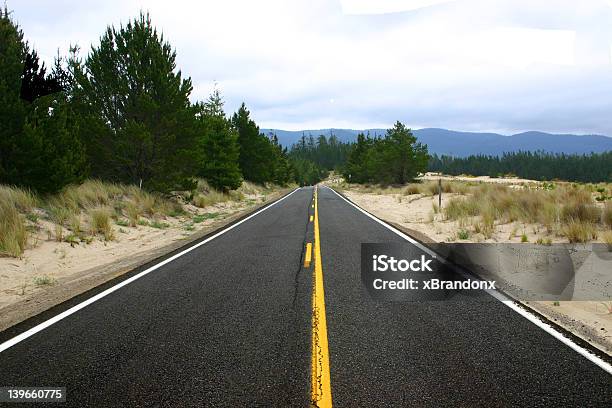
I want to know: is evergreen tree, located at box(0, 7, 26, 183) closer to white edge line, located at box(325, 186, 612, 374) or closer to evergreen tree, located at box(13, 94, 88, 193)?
evergreen tree, located at box(13, 94, 88, 193)

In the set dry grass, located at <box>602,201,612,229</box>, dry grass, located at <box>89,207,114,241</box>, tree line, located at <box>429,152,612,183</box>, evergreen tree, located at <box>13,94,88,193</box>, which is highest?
tree line, located at <box>429,152,612,183</box>

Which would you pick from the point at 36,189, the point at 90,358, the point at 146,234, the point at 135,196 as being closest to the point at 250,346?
the point at 90,358

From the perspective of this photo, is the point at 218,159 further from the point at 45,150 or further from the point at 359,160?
the point at 359,160

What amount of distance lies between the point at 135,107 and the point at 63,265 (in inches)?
419

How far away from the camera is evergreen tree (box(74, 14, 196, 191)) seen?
16422mm

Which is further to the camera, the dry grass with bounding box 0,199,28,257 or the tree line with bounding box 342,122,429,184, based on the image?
the tree line with bounding box 342,122,429,184

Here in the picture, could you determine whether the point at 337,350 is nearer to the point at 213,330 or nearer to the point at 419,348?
the point at 419,348

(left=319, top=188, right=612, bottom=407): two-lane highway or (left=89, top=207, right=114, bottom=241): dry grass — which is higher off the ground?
(left=89, top=207, right=114, bottom=241): dry grass

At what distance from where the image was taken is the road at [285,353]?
3072 millimetres

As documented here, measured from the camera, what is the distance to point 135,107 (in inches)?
655

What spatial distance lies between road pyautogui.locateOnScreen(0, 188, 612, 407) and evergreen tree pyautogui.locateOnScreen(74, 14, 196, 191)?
12.1 m

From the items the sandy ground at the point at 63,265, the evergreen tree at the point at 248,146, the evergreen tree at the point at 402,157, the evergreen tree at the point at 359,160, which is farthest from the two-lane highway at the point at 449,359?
the evergreen tree at the point at 359,160

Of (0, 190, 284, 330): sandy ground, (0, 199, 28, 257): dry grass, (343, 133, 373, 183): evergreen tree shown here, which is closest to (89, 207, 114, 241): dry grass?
(0, 190, 284, 330): sandy ground

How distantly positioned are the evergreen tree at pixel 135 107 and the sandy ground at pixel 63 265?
17.9 ft
